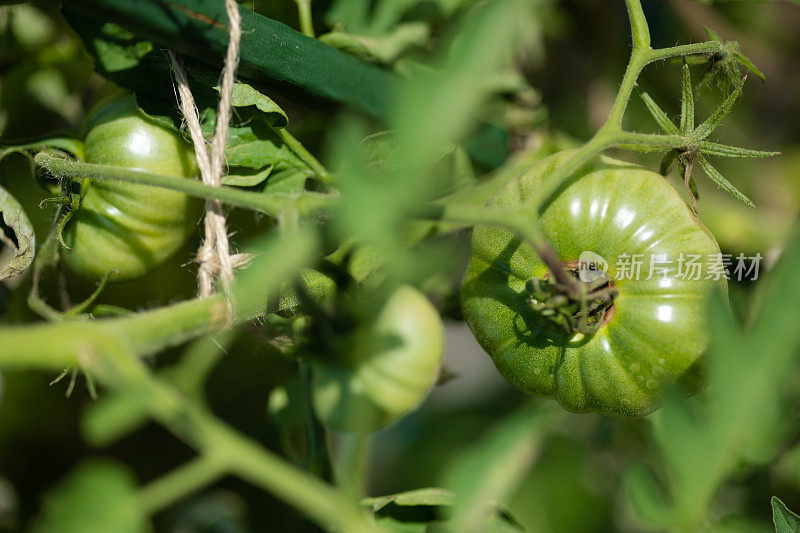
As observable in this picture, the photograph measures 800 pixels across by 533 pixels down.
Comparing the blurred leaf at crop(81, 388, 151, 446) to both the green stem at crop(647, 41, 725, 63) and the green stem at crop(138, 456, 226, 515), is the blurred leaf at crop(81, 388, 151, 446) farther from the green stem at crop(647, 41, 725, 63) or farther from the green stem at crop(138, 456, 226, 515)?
the green stem at crop(647, 41, 725, 63)

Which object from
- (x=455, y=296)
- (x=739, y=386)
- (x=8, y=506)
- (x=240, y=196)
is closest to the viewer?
(x=739, y=386)

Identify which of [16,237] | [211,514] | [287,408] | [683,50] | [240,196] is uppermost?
[683,50]

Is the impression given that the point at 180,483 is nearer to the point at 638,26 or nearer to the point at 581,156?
the point at 581,156

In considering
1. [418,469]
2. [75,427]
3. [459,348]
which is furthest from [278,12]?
[459,348]

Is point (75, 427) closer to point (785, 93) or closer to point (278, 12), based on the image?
point (278, 12)

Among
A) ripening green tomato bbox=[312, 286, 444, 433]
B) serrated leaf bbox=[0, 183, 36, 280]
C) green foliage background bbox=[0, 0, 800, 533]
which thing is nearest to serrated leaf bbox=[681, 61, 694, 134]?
green foliage background bbox=[0, 0, 800, 533]

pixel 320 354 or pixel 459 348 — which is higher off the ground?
pixel 320 354

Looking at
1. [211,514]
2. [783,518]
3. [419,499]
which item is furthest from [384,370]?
[211,514]
